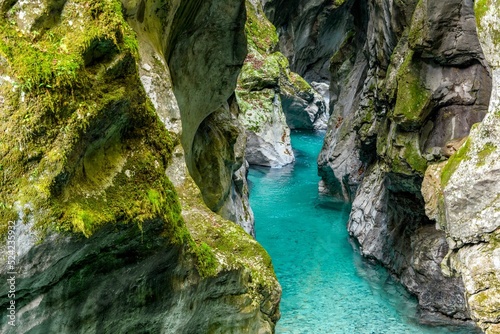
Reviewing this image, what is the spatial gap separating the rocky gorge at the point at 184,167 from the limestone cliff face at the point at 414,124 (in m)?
0.06

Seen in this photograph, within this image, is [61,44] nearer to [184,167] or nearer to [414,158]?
[184,167]

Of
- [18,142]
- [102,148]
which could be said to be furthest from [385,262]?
[18,142]

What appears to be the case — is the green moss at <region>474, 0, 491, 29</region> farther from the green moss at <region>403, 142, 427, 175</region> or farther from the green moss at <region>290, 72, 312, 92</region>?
the green moss at <region>290, 72, 312, 92</region>

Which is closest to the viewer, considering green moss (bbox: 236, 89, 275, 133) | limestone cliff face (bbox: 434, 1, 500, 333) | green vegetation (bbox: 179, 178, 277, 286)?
green vegetation (bbox: 179, 178, 277, 286)

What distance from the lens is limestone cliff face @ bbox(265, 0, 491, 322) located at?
12531mm

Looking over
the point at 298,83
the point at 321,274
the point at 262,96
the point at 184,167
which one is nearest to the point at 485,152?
the point at 184,167

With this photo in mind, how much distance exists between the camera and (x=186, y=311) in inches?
228

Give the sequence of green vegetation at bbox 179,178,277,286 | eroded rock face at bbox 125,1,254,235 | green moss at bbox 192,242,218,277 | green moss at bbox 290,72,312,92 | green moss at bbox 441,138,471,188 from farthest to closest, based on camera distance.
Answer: green moss at bbox 290,72,312,92
green moss at bbox 441,138,471,188
eroded rock face at bbox 125,1,254,235
green vegetation at bbox 179,178,277,286
green moss at bbox 192,242,218,277

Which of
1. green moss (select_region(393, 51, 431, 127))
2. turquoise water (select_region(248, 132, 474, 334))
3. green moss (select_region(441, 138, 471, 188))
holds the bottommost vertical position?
turquoise water (select_region(248, 132, 474, 334))

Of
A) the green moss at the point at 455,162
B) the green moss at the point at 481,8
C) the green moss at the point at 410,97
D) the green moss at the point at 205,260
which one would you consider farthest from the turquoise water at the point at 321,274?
the green moss at the point at 481,8

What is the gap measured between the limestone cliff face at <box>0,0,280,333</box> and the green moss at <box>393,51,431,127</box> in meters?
8.46

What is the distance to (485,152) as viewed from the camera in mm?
8523

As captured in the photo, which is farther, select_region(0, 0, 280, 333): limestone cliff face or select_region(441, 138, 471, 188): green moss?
select_region(441, 138, 471, 188): green moss

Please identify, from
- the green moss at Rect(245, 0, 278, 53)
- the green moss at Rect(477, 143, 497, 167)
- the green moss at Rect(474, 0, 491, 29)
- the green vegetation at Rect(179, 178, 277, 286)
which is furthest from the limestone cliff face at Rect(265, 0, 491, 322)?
the green moss at Rect(245, 0, 278, 53)
